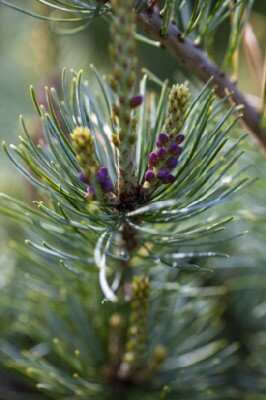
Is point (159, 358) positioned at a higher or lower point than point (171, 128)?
lower

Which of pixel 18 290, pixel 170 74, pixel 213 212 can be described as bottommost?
pixel 170 74

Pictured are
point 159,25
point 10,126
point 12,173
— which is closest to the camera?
point 159,25

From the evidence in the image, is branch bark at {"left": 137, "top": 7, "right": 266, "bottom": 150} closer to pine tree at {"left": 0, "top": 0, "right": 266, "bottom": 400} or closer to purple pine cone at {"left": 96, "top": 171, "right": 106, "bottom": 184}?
pine tree at {"left": 0, "top": 0, "right": 266, "bottom": 400}

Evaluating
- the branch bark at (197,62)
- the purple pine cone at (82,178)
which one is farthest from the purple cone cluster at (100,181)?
the branch bark at (197,62)

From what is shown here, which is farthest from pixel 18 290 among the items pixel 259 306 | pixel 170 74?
pixel 170 74

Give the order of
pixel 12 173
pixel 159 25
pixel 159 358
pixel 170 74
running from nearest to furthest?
pixel 159 25, pixel 159 358, pixel 12 173, pixel 170 74

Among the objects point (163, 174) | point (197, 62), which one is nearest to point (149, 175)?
point (163, 174)

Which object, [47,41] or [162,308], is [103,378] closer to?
[162,308]

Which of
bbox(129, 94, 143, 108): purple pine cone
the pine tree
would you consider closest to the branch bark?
the pine tree
